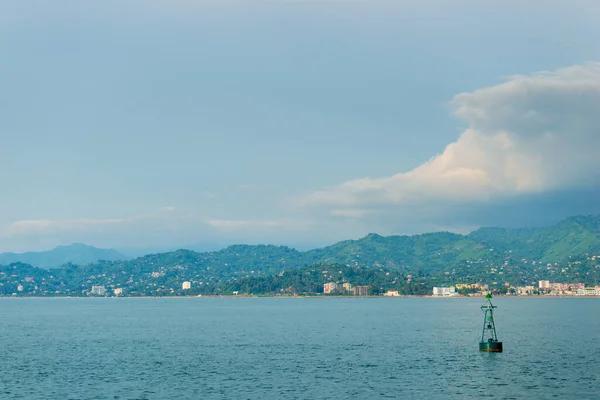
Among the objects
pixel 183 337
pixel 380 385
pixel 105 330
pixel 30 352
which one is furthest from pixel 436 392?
pixel 105 330

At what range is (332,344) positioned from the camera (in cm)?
14775

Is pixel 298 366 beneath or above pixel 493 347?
beneath

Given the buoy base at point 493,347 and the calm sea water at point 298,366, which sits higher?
the buoy base at point 493,347

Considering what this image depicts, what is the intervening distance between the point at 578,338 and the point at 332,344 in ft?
181

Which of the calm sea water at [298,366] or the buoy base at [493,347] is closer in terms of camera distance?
the calm sea water at [298,366]

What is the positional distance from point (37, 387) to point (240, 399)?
89.3 feet

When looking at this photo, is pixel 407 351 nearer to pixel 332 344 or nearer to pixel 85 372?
pixel 332 344

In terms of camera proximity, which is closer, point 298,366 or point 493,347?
point 298,366

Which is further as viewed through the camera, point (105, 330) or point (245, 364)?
point (105, 330)

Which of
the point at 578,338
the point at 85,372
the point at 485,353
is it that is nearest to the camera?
the point at 85,372

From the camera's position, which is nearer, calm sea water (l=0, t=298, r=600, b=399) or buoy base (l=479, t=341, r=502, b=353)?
calm sea water (l=0, t=298, r=600, b=399)

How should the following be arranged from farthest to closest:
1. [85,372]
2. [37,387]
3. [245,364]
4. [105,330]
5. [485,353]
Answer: [105,330]
[485,353]
[245,364]
[85,372]
[37,387]

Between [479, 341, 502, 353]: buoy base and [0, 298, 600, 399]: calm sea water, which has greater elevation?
[479, 341, 502, 353]: buoy base

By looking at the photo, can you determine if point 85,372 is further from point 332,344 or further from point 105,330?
point 105,330
